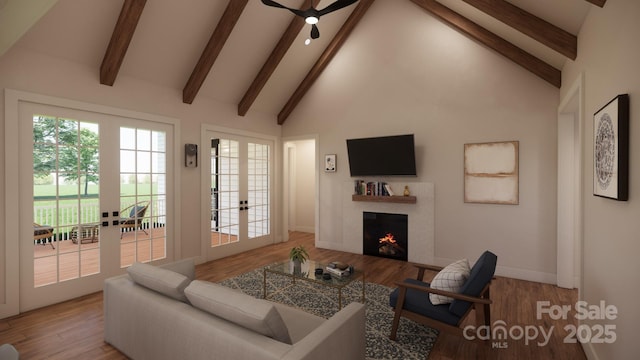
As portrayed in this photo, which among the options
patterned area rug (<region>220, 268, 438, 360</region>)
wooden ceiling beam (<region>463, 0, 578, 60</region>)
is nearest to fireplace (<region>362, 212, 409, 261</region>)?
patterned area rug (<region>220, 268, 438, 360</region>)

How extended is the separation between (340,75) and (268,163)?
2332 millimetres

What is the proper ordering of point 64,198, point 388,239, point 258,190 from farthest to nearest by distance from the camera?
point 258,190 → point 388,239 → point 64,198

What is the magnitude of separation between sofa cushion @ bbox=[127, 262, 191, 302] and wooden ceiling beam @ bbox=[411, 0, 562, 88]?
472 cm

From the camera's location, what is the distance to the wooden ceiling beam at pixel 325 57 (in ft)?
17.6

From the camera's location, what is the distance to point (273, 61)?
5219 mm

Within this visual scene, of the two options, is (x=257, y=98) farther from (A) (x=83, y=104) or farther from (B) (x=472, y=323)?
(B) (x=472, y=323)

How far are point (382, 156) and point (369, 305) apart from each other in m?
2.67

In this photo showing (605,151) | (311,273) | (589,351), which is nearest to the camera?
(605,151)

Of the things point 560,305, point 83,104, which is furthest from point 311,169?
point 560,305

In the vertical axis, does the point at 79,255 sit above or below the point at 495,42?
below

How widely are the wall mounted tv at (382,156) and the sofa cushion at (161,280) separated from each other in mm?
3861

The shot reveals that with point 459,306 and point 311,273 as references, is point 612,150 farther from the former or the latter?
point 311,273

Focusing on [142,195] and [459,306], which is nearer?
[459,306]

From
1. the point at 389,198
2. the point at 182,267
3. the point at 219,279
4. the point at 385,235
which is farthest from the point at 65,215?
the point at 385,235
